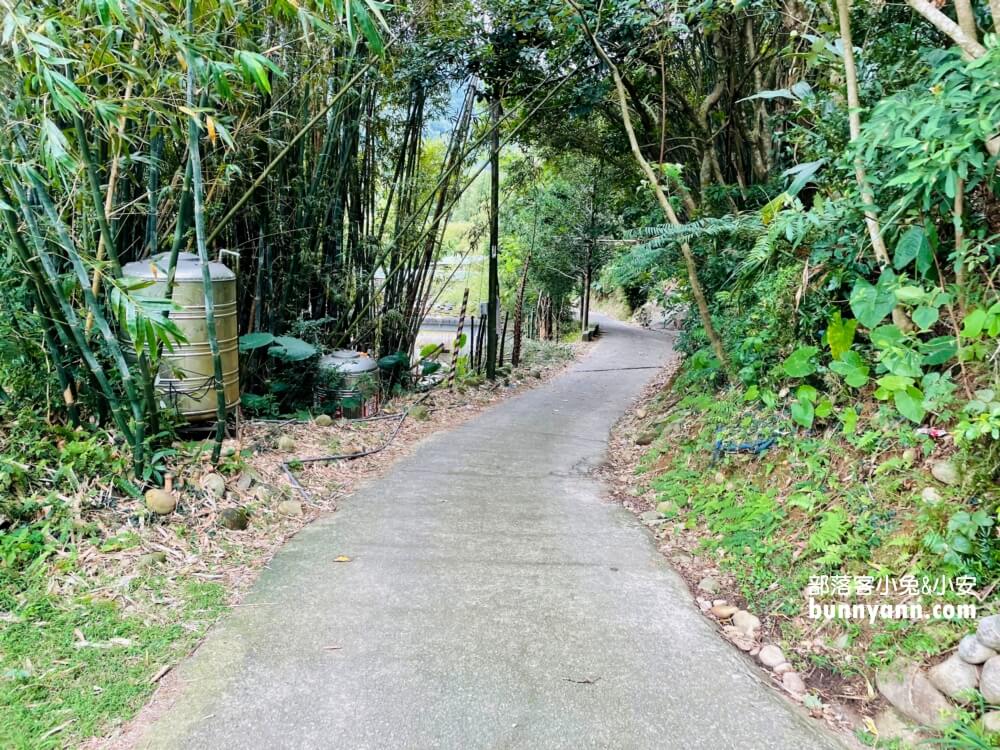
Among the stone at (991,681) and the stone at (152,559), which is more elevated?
the stone at (991,681)

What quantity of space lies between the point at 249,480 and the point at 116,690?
1.40 metres

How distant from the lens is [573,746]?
1.52 metres

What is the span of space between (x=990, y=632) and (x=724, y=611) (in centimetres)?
82

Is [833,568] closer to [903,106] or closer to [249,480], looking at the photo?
[903,106]

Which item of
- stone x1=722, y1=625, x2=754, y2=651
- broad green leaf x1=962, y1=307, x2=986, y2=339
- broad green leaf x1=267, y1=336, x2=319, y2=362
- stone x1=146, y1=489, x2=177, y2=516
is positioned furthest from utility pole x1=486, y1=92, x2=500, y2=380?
stone x1=722, y1=625, x2=754, y2=651

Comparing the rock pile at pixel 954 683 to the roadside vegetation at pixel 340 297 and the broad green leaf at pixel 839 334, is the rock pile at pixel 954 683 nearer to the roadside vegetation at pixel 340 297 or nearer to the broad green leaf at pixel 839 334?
the roadside vegetation at pixel 340 297

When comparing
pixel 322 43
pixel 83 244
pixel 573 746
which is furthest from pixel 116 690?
pixel 322 43

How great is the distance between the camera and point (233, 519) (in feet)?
8.73

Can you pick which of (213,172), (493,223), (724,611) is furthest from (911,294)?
(493,223)

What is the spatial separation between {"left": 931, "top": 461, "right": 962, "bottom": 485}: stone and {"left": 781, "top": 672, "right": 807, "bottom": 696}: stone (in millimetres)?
754

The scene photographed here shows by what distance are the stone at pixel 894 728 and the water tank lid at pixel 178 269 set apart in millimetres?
3190

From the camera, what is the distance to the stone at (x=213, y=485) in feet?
9.07

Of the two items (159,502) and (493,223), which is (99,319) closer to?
(159,502)

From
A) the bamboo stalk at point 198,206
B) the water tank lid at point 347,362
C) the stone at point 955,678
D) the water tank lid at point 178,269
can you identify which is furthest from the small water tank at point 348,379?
the stone at point 955,678
